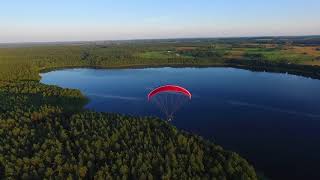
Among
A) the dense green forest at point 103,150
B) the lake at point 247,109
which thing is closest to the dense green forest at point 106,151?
the dense green forest at point 103,150

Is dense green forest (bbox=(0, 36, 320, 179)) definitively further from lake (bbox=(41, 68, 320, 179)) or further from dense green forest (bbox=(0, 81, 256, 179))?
lake (bbox=(41, 68, 320, 179))

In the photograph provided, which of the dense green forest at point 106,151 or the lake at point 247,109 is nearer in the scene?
the dense green forest at point 106,151

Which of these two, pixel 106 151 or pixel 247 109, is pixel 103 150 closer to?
pixel 106 151

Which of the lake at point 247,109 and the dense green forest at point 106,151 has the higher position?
the dense green forest at point 106,151

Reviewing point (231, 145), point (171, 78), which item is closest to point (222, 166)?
point (231, 145)

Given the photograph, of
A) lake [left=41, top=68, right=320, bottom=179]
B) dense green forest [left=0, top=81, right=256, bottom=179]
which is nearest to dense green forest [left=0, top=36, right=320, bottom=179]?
dense green forest [left=0, top=81, right=256, bottom=179]

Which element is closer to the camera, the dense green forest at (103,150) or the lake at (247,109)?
the dense green forest at (103,150)

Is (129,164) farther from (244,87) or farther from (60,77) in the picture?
(60,77)

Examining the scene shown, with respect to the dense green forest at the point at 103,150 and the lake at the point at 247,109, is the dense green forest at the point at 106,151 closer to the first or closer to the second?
the dense green forest at the point at 103,150
